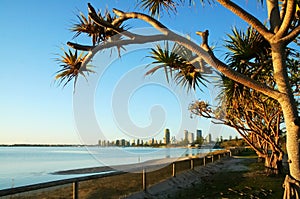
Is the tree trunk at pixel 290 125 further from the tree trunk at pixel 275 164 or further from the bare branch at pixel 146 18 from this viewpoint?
the tree trunk at pixel 275 164

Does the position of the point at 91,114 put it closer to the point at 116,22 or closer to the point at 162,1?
the point at 116,22

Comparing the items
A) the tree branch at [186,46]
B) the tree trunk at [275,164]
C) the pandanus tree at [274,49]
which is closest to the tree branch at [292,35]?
the pandanus tree at [274,49]

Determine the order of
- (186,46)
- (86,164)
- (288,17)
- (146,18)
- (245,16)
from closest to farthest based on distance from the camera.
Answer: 1. (288,17)
2. (245,16)
3. (186,46)
4. (146,18)
5. (86,164)

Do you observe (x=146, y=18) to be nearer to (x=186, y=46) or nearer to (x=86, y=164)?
(x=186, y=46)

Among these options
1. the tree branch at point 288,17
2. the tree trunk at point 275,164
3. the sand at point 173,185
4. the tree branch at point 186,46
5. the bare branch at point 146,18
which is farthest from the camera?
the tree trunk at point 275,164

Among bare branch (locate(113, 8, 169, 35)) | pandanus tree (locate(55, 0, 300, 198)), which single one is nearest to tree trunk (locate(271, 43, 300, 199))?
pandanus tree (locate(55, 0, 300, 198))

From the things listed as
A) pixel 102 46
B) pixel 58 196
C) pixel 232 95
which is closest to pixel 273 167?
pixel 232 95

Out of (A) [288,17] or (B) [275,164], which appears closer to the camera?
(A) [288,17]

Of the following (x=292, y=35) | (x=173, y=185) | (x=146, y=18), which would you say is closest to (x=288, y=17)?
(x=292, y=35)

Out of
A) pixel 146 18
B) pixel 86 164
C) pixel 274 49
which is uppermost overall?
pixel 146 18

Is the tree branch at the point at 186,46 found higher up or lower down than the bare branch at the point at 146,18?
lower down

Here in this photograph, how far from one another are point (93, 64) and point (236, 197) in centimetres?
523

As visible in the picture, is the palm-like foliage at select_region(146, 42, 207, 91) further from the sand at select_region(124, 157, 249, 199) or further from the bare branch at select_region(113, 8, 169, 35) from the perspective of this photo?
the sand at select_region(124, 157, 249, 199)

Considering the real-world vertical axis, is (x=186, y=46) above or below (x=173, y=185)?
above
